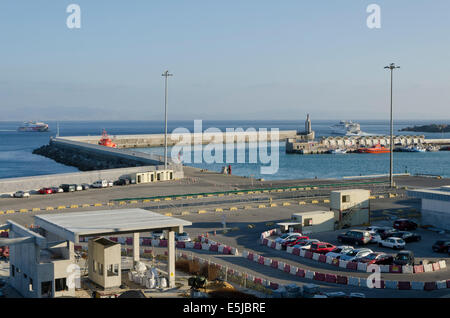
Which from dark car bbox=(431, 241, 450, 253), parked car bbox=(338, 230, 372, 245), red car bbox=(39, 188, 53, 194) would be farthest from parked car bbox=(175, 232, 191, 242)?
red car bbox=(39, 188, 53, 194)

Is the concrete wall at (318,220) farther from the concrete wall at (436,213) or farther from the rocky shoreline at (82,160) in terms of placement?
the rocky shoreline at (82,160)

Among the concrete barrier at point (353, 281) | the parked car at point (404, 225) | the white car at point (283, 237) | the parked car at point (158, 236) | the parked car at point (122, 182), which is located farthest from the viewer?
the parked car at point (122, 182)

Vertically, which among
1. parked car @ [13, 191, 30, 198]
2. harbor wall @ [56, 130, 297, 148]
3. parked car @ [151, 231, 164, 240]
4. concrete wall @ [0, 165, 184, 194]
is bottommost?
parked car @ [151, 231, 164, 240]

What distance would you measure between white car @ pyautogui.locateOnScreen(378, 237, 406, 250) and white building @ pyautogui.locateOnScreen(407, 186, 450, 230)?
5971 millimetres

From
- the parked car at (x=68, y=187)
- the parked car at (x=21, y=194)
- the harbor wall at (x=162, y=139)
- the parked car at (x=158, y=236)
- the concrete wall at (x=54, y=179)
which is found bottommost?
the parked car at (x=158, y=236)

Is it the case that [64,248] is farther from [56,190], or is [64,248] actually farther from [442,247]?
[56,190]

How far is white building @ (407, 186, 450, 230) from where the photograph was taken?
110 ft

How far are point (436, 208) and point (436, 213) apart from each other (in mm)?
294

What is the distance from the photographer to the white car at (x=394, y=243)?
2848cm

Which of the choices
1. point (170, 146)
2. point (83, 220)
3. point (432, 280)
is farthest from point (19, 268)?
point (170, 146)

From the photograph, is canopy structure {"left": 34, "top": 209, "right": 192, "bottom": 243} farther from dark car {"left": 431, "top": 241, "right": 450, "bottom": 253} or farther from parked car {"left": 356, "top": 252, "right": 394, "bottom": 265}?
dark car {"left": 431, "top": 241, "right": 450, "bottom": 253}

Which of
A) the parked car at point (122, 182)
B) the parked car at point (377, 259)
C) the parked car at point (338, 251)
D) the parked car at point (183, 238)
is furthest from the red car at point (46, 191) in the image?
the parked car at point (377, 259)

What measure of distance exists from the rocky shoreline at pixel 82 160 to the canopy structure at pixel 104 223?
45.5m

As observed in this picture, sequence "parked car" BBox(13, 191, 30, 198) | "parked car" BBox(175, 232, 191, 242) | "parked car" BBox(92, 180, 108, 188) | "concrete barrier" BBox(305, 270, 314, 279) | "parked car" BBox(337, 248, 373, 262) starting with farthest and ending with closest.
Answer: "parked car" BBox(92, 180, 108, 188)
"parked car" BBox(13, 191, 30, 198)
"parked car" BBox(175, 232, 191, 242)
"parked car" BBox(337, 248, 373, 262)
"concrete barrier" BBox(305, 270, 314, 279)
